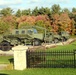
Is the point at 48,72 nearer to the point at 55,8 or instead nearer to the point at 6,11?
the point at 55,8

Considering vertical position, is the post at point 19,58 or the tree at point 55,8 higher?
the tree at point 55,8

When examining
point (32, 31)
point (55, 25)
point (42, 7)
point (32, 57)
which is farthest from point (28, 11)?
point (32, 57)

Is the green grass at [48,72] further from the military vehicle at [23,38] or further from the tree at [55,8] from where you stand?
the tree at [55,8]

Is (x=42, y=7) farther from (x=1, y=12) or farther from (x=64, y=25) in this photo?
(x=64, y=25)

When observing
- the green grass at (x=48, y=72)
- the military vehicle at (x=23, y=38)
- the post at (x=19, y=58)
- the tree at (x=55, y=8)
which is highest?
the tree at (x=55, y=8)

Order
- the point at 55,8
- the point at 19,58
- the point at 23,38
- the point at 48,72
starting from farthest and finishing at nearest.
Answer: the point at 55,8
the point at 23,38
the point at 19,58
the point at 48,72

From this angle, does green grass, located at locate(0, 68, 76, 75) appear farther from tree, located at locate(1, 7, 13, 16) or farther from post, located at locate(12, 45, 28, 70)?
tree, located at locate(1, 7, 13, 16)

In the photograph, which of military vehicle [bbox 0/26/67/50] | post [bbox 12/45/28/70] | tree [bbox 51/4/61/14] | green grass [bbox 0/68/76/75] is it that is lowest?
military vehicle [bbox 0/26/67/50]

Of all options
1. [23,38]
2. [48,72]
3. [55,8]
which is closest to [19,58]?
[48,72]

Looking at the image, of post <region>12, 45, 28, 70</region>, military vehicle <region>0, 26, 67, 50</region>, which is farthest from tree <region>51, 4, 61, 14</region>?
post <region>12, 45, 28, 70</region>

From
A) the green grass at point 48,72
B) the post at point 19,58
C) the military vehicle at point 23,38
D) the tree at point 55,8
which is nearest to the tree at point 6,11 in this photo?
the tree at point 55,8

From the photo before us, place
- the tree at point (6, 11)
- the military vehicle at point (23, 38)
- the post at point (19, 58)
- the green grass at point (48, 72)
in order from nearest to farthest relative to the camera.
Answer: the green grass at point (48, 72)
the post at point (19, 58)
the military vehicle at point (23, 38)
the tree at point (6, 11)

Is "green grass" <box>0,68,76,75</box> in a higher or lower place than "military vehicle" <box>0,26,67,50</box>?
higher

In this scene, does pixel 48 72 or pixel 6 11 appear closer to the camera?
pixel 48 72
